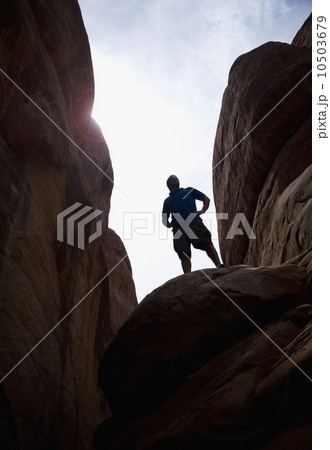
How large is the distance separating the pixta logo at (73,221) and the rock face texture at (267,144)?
5295mm

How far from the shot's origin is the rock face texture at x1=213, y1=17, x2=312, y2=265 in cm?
1188

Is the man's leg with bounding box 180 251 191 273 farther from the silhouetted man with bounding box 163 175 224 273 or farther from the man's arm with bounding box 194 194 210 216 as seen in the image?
the man's arm with bounding box 194 194 210 216

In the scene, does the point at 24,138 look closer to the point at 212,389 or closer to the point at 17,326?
the point at 17,326

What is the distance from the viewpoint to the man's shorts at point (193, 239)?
29.8 ft

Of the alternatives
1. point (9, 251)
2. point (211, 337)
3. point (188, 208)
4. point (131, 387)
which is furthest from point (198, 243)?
point (9, 251)

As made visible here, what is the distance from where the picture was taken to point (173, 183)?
402 inches

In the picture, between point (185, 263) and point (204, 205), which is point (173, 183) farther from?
point (185, 263)

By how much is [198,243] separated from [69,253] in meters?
3.12

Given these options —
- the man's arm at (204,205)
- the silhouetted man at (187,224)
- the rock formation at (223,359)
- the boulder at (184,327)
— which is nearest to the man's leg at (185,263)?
the silhouetted man at (187,224)

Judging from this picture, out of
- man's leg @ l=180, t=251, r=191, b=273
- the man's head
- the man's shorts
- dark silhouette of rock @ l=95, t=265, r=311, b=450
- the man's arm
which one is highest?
the man's head

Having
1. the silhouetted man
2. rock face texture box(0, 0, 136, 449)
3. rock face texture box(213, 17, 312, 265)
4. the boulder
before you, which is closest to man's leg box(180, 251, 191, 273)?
the silhouetted man

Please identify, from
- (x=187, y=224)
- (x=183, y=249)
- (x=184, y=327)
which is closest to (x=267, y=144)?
(x=187, y=224)

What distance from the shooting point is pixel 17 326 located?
641 cm

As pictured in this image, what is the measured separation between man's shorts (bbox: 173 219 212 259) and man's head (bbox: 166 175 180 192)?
4.41ft
